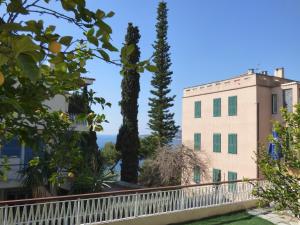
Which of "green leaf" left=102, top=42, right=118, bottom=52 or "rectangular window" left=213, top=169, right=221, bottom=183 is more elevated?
"green leaf" left=102, top=42, right=118, bottom=52

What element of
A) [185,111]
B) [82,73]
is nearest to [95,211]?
[82,73]

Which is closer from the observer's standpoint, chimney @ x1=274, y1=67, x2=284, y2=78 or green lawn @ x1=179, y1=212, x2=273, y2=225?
green lawn @ x1=179, y1=212, x2=273, y2=225

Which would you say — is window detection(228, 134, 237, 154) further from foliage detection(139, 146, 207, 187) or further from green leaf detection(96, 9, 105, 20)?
green leaf detection(96, 9, 105, 20)

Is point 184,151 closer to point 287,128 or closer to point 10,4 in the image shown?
point 287,128

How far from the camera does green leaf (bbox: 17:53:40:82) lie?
753 millimetres

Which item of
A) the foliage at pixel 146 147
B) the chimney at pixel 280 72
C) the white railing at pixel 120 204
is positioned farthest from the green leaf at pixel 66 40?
the foliage at pixel 146 147

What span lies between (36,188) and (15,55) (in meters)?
13.7

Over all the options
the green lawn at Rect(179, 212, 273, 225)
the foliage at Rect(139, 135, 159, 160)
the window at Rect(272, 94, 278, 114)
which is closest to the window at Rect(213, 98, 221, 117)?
the window at Rect(272, 94, 278, 114)

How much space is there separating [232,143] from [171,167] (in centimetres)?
455

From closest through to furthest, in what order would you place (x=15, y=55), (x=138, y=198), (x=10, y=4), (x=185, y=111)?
(x=15, y=55), (x=10, y=4), (x=138, y=198), (x=185, y=111)

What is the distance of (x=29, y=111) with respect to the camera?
5.53 feet

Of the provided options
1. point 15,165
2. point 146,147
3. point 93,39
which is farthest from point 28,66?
point 146,147

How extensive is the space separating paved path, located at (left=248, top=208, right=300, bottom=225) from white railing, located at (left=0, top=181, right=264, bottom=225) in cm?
78

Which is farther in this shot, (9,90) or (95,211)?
(95,211)
